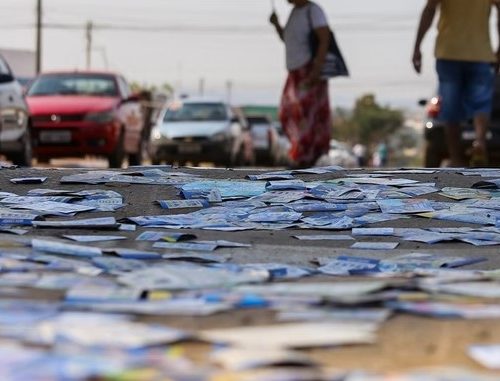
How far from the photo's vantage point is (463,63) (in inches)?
324

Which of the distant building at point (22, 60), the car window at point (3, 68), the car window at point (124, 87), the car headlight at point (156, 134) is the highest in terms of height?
the car window at point (3, 68)

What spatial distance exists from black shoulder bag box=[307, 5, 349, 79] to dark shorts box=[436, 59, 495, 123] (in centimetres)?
87

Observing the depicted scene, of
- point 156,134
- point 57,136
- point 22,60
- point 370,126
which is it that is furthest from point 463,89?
point 370,126

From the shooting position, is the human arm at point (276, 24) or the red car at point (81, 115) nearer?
the human arm at point (276, 24)

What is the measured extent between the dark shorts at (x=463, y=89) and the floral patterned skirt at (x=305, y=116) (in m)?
1.03

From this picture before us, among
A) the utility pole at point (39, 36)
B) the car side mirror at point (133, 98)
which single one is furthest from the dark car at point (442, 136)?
the utility pole at point (39, 36)

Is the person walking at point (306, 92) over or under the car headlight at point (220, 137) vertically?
over

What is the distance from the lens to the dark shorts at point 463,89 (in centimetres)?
815

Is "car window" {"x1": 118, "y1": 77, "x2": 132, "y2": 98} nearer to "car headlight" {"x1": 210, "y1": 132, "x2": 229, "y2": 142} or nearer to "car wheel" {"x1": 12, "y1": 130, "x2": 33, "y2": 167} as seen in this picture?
"car headlight" {"x1": 210, "y1": 132, "x2": 229, "y2": 142}

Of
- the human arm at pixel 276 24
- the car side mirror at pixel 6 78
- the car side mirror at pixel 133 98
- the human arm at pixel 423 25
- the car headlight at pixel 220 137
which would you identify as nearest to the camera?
the human arm at pixel 423 25

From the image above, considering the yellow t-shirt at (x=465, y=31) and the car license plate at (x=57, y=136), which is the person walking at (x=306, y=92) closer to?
the yellow t-shirt at (x=465, y=31)

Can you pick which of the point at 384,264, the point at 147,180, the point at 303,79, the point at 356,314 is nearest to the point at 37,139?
the point at 303,79

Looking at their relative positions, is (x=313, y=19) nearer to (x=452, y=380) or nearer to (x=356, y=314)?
(x=356, y=314)

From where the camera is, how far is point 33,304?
322cm
